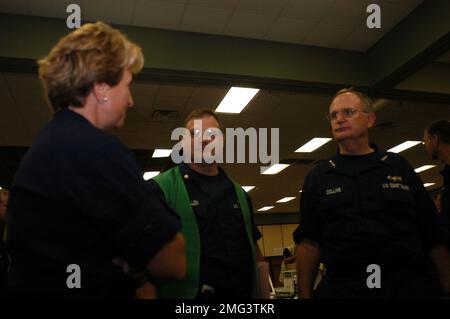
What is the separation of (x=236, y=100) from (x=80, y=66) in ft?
14.8

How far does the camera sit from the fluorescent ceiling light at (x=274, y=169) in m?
9.55

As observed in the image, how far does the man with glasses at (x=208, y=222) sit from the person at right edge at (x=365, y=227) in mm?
330

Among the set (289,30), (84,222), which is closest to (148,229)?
(84,222)

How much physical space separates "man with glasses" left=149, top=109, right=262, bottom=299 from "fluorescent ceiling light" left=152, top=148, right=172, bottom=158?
5806 millimetres

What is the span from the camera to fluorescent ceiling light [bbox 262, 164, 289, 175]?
9.55 m

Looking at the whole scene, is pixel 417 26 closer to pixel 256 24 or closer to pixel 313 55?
pixel 313 55

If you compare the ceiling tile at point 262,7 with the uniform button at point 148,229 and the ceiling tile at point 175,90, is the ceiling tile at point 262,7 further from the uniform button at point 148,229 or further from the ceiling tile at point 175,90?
the uniform button at point 148,229

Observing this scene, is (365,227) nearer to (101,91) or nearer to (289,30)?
(101,91)

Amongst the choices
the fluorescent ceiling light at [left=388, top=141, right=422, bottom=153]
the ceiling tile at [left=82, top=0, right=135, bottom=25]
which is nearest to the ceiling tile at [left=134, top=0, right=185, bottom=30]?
the ceiling tile at [left=82, top=0, right=135, bottom=25]

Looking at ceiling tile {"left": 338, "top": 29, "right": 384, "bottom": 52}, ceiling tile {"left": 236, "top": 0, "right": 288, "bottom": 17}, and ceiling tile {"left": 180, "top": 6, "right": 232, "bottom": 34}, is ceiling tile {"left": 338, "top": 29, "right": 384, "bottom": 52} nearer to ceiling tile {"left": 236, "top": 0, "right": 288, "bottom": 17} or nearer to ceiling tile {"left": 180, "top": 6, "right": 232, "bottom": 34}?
ceiling tile {"left": 236, "top": 0, "right": 288, "bottom": 17}

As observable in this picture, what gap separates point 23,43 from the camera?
3.53 meters

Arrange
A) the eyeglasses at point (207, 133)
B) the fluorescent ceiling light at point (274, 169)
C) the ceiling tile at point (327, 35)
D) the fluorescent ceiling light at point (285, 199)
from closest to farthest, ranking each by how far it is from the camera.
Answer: the eyeglasses at point (207, 133) < the ceiling tile at point (327, 35) < the fluorescent ceiling light at point (274, 169) < the fluorescent ceiling light at point (285, 199)

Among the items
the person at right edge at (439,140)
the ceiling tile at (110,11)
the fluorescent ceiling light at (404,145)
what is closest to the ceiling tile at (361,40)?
the person at right edge at (439,140)

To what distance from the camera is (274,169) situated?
9.90 metres
